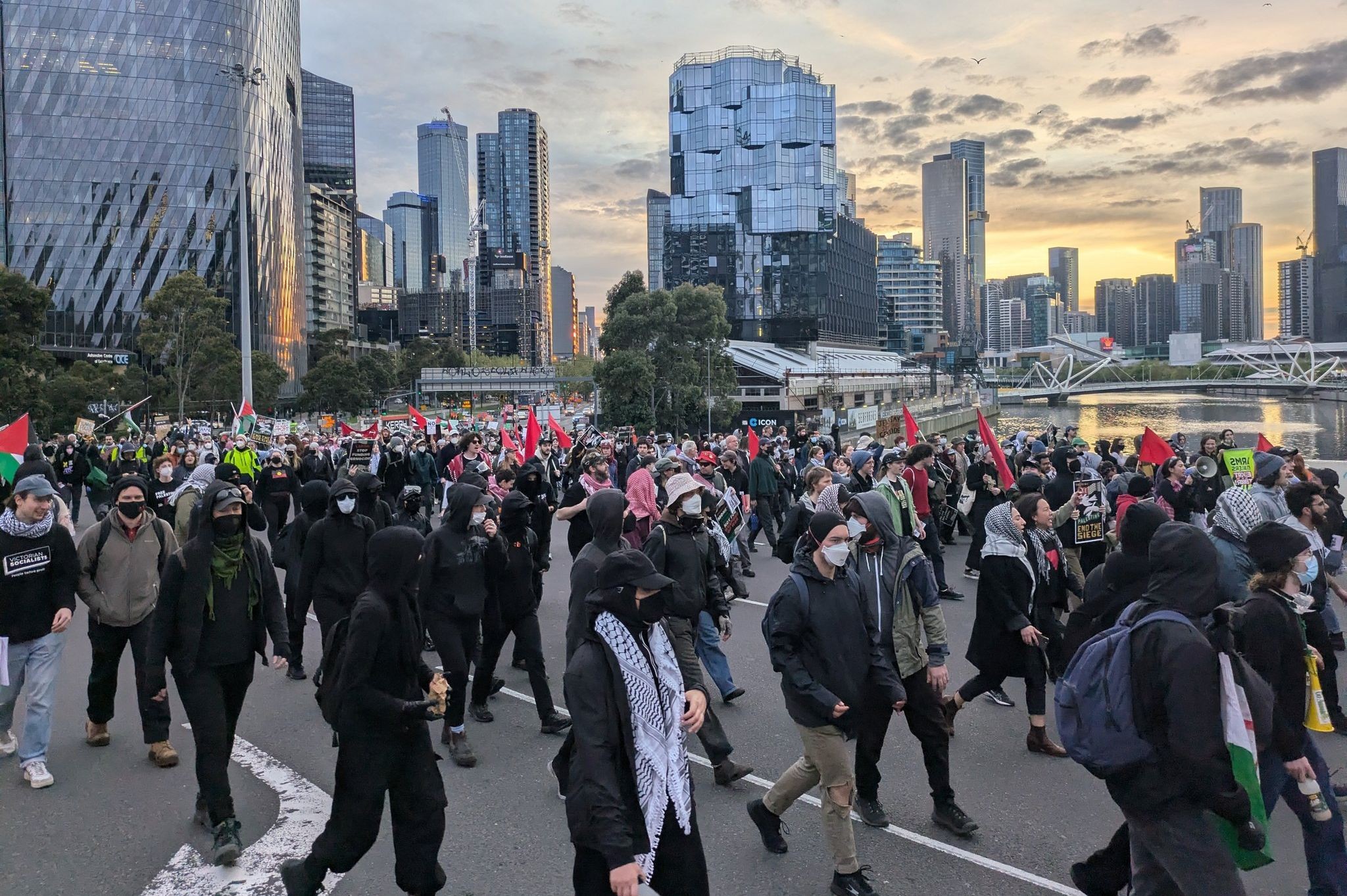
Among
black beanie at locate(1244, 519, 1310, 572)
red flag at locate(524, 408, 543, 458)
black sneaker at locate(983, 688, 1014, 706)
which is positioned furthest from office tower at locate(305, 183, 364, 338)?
black beanie at locate(1244, 519, 1310, 572)

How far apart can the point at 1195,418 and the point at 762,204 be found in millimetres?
50490

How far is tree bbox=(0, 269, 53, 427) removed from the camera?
31844 mm

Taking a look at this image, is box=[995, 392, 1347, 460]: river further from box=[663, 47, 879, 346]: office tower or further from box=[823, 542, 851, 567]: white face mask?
box=[823, 542, 851, 567]: white face mask

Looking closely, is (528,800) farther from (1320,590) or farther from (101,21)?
(101,21)

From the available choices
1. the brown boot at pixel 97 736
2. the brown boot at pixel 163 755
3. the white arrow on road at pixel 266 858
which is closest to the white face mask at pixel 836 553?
the white arrow on road at pixel 266 858

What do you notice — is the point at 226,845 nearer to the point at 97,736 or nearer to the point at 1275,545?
the point at 97,736

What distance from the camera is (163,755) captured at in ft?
19.7

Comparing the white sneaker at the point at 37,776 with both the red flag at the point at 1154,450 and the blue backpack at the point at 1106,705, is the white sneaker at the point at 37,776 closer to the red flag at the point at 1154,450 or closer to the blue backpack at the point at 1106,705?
the blue backpack at the point at 1106,705

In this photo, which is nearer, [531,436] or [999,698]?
[999,698]

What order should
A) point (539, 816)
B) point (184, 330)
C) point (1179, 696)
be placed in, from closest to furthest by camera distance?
point (1179, 696) → point (539, 816) → point (184, 330)

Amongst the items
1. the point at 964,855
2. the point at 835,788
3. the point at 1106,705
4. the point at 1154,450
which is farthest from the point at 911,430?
the point at 1106,705

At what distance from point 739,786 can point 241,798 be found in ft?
9.69

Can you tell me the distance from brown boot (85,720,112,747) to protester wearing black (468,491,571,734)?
249cm

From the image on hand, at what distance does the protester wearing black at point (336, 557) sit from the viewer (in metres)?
6.67
